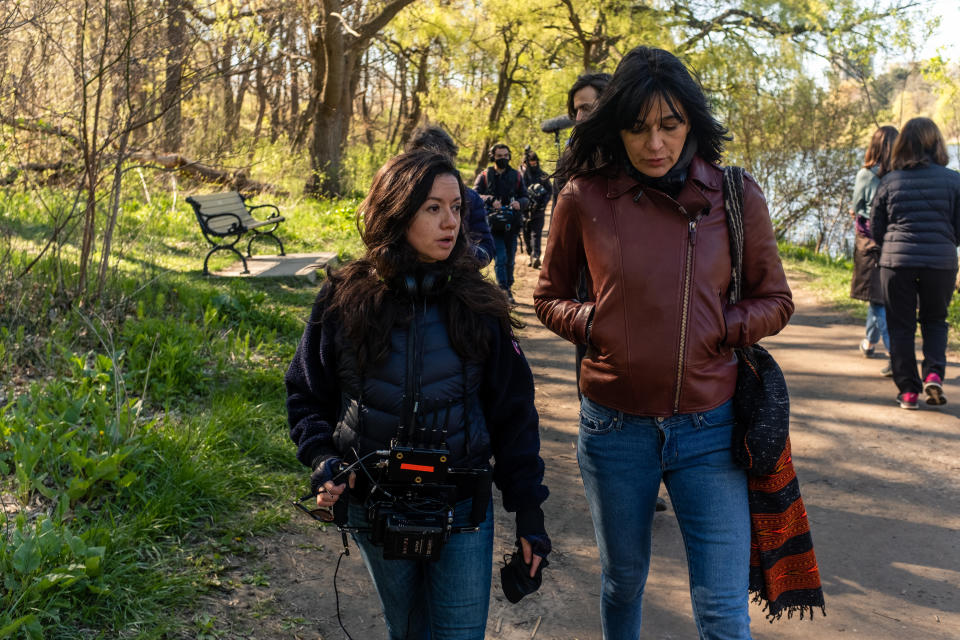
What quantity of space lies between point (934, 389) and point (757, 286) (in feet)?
16.0

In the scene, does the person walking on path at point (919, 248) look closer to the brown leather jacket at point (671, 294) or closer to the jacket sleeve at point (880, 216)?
the jacket sleeve at point (880, 216)

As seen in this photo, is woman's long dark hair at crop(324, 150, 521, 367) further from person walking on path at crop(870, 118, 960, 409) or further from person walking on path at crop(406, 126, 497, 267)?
person walking on path at crop(870, 118, 960, 409)

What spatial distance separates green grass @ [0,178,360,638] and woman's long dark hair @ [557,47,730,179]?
233 cm

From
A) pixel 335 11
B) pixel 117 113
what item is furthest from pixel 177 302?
pixel 335 11

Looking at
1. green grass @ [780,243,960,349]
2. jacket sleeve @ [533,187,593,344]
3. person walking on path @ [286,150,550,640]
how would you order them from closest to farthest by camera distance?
person walking on path @ [286,150,550,640]
jacket sleeve @ [533,187,593,344]
green grass @ [780,243,960,349]

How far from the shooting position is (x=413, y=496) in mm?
2326

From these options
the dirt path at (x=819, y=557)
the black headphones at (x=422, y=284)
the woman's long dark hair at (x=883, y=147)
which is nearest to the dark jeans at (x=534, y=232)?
the woman's long dark hair at (x=883, y=147)

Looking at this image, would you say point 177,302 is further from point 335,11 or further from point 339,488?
point 335,11

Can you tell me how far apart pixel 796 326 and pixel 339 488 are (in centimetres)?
876

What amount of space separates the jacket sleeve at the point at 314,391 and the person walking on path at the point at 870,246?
6353 mm

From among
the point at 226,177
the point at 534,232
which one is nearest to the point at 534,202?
the point at 534,232

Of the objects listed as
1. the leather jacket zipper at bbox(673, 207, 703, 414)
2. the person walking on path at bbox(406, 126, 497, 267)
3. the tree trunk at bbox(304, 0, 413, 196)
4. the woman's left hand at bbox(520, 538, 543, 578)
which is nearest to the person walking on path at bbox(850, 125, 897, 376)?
the person walking on path at bbox(406, 126, 497, 267)

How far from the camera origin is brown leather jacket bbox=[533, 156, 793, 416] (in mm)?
2520

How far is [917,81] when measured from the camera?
1703cm
